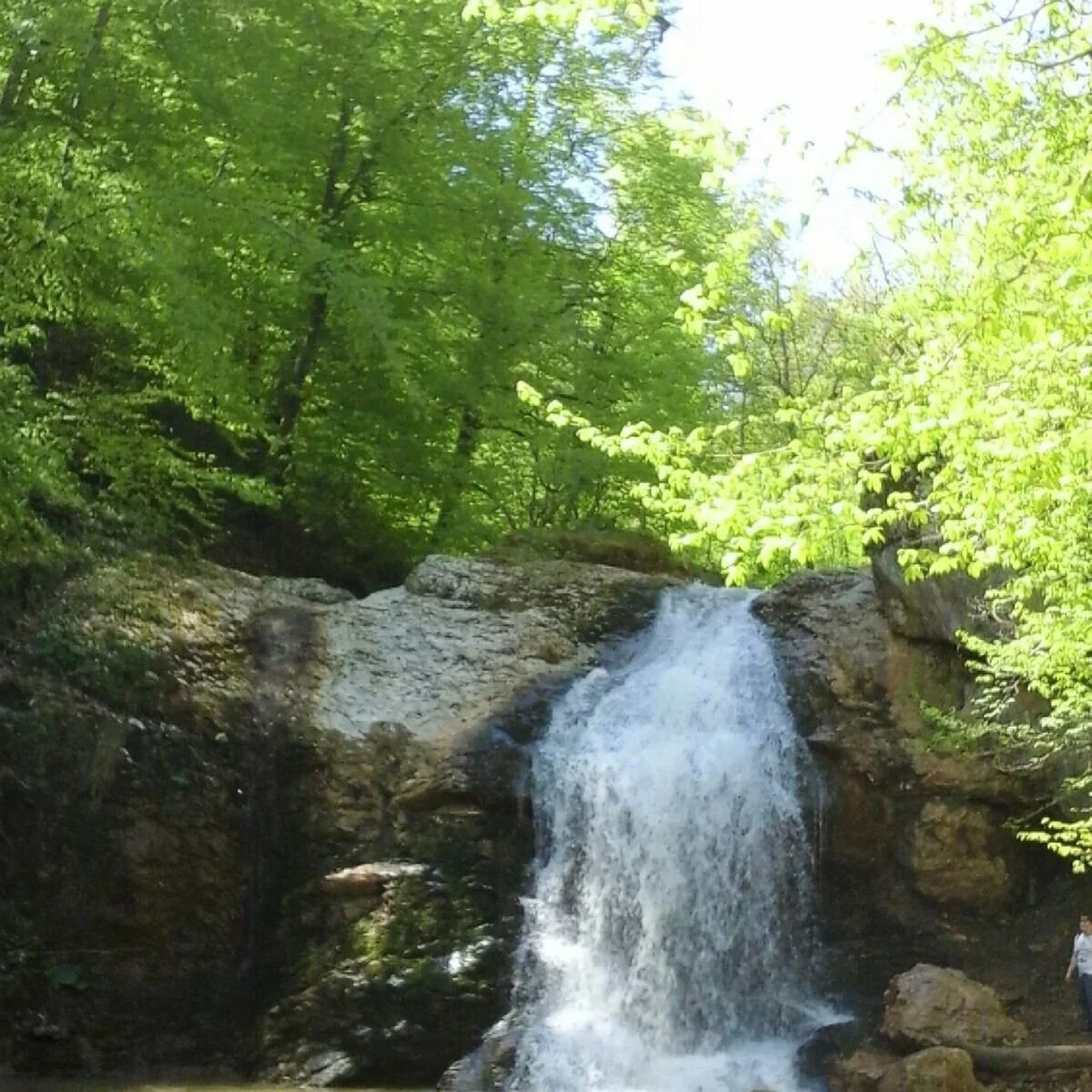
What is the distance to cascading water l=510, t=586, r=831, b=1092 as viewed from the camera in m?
11.6

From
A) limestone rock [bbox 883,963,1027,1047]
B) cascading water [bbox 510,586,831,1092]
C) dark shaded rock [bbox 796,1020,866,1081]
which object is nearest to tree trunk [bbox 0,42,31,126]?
cascading water [bbox 510,586,831,1092]

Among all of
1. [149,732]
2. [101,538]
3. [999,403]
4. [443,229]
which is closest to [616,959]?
[149,732]

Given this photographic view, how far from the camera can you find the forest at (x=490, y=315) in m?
6.16

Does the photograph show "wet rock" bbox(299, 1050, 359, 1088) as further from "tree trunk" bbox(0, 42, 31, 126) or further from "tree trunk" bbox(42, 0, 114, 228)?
"tree trunk" bbox(0, 42, 31, 126)

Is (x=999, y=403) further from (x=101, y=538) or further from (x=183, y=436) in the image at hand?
(x=183, y=436)

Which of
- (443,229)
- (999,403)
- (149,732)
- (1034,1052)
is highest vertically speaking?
(443,229)

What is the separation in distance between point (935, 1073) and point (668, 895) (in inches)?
127

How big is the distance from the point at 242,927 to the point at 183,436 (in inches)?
261

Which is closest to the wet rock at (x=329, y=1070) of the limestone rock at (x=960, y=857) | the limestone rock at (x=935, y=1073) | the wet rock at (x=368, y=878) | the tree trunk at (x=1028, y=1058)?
the wet rock at (x=368, y=878)

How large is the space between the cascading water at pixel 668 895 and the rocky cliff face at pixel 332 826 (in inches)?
13.7

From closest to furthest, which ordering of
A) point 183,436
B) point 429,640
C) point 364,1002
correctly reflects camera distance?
1. point 364,1002
2. point 429,640
3. point 183,436

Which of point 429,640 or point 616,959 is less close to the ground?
point 429,640

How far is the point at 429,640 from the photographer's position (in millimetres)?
14250

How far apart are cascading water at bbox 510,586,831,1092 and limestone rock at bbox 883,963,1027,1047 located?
1014mm
